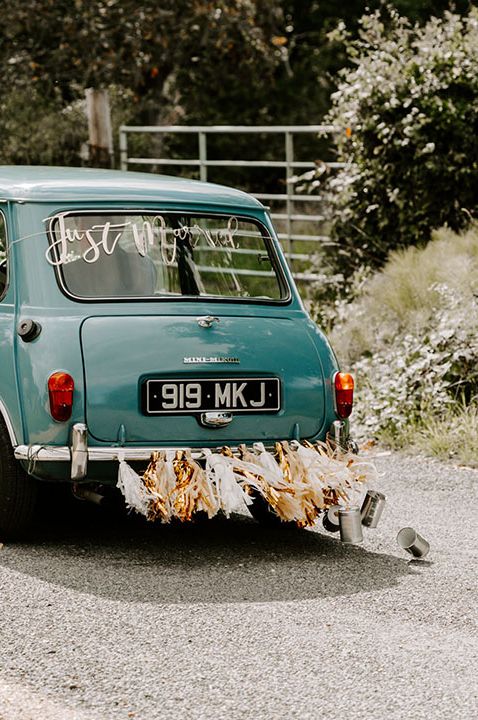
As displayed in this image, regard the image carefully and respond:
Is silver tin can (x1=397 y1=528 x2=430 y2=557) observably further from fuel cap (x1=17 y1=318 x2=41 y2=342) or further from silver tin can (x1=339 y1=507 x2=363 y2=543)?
fuel cap (x1=17 y1=318 x2=41 y2=342)

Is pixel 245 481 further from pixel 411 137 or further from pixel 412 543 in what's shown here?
pixel 411 137

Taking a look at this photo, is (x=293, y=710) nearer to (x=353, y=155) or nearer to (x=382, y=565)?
(x=382, y=565)

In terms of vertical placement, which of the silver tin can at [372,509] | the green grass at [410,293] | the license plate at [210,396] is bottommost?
the green grass at [410,293]

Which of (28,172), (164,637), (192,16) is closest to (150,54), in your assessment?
(192,16)

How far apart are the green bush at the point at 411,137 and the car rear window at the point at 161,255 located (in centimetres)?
467

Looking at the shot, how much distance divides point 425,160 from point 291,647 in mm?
7840

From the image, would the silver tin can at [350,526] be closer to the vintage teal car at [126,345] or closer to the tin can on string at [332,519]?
the tin can on string at [332,519]

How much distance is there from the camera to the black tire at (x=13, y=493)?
6.59 metres

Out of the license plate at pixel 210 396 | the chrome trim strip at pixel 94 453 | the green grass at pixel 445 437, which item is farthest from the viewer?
the green grass at pixel 445 437

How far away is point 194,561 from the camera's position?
256 inches

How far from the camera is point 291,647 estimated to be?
5102 millimetres

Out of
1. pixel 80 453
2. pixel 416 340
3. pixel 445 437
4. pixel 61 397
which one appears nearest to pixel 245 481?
pixel 80 453

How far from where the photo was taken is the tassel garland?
20.5 feet

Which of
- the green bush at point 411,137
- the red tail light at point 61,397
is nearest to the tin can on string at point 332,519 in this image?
the red tail light at point 61,397
